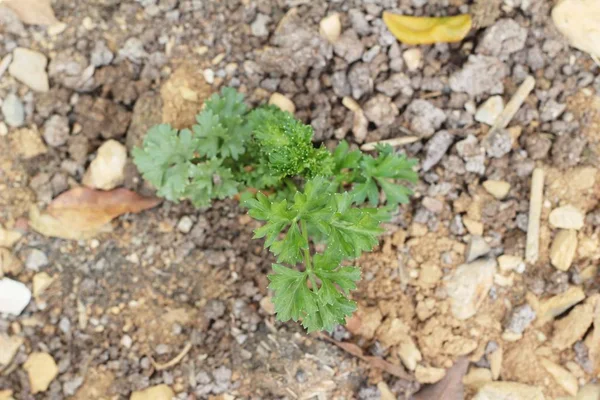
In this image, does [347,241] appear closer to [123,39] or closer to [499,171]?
[499,171]

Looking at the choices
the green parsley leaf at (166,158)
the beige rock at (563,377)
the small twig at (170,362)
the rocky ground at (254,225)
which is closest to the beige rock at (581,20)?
the rocky ground at (254,225)

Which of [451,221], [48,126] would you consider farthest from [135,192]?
[451,221]

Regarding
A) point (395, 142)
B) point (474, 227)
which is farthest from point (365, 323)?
point (395, 142)

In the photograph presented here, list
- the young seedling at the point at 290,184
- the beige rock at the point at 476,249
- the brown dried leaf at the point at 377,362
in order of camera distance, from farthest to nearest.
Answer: the beige rock at the point at 476,249 < the brown dried leaf at the point at 377,362 < the young seedling at the point at 290,184

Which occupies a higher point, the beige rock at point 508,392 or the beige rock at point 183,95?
the beige rock at point 183,95

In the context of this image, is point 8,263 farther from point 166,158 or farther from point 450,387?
point 450,387

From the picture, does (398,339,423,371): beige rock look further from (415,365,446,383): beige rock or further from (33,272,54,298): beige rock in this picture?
(33,272,54,298): beige rock

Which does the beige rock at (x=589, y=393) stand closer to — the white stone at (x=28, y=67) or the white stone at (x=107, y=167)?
the white stone at (x=107, y=167)
